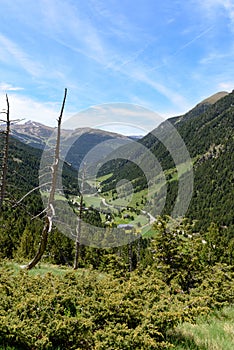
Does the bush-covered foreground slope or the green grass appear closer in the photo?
the bush-covered foreground slope

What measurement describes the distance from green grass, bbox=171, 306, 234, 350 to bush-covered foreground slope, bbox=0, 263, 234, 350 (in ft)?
0.85

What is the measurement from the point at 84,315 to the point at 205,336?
2.42m

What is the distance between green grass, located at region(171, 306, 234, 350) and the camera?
5.46 m

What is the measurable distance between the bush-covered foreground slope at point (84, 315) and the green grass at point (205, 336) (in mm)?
260

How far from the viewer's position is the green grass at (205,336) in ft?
17.9

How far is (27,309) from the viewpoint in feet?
17.4

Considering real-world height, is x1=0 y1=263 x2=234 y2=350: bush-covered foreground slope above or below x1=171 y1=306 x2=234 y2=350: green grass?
above

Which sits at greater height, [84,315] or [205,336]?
[84,315]

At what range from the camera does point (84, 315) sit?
5703mm

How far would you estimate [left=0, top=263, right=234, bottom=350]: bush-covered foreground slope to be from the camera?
4855 millimetres

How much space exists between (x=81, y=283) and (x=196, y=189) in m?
199

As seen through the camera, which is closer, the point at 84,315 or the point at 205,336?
the point at 84,315

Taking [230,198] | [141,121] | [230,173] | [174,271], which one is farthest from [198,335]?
[230,173]

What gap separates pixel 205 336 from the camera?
238 inches
